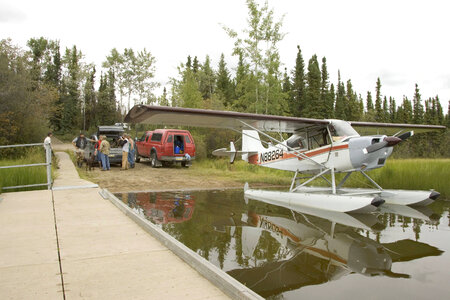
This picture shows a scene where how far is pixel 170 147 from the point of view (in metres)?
16.6

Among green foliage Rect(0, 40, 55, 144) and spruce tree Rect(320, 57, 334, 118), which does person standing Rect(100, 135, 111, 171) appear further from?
spruce tree Rect(320, 57, 334, 118)

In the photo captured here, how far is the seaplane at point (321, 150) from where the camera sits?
7641 mm

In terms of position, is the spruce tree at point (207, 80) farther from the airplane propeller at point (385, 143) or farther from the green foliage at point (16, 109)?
the airplane propeller at point (385, 143)

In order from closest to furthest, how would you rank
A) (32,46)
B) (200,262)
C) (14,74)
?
1. (200,262)
2. (14,74)
3. (32,46)

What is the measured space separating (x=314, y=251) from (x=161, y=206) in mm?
4440

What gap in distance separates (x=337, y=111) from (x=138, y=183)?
5199 centimetres

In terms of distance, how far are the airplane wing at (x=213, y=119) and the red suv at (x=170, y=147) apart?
705cm

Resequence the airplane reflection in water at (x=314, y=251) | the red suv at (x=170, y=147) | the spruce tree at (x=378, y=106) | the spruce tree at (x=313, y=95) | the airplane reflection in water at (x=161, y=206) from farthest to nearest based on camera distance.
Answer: the spruce tree at (x=378, y=106) → the spruce tree at (x=313, y=95) → the red suv at (x=170, y=147) → the airplane reflection in water at (x=161, y=206) → the airplane reflection in water at (x=314, y=251)

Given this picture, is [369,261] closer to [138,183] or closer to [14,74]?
[138,183]

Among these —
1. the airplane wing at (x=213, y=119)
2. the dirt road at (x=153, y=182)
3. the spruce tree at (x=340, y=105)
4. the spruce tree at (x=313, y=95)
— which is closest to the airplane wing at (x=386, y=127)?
the airplane wing at (x=213, y=119)

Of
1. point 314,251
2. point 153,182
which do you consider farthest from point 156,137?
point 314,251

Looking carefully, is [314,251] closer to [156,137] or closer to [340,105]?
[156,137]

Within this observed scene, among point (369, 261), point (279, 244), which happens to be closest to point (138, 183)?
point (279, 244)

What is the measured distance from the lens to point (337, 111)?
58188 mm
